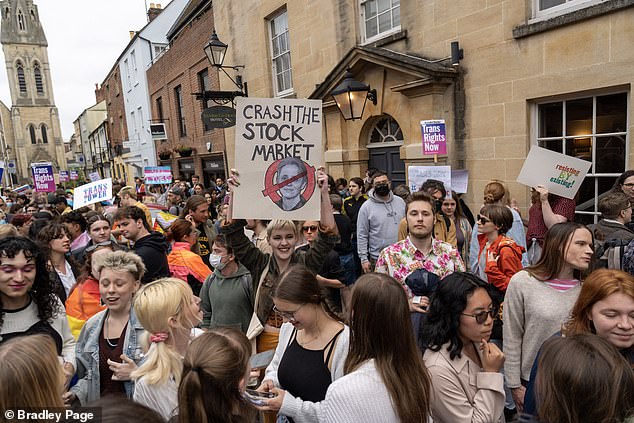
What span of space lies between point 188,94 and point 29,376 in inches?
707

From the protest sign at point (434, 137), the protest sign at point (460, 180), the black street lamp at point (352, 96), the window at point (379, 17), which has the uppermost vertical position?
the window at point (379, 17)

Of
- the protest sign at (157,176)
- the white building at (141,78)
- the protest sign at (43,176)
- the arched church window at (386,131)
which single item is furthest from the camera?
the white building at (141,78)

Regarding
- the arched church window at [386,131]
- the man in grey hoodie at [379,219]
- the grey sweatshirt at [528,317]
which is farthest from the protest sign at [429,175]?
the grey sweatshirt at [528,317]

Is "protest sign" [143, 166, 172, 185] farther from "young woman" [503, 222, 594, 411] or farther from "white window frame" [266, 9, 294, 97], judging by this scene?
"young woman" [503, 222, 594, 411]

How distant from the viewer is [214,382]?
1.52 meters

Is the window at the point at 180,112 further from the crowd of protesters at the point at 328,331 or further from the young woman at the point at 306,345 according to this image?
the young woman at the point at 306,345

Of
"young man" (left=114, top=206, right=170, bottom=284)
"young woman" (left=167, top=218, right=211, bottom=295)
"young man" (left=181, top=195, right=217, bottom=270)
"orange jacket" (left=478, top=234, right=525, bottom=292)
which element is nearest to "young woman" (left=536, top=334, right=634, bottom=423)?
"orange jacket" (left=478, top=234, right=525, bottom=292)

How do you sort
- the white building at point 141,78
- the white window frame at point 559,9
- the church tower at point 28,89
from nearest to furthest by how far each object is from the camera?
the white window frame at point 559,9
the white building at point 141,78
the church tower at point 28,89

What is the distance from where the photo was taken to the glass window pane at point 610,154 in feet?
16.9

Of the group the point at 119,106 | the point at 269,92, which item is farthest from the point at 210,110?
the point at 119,106

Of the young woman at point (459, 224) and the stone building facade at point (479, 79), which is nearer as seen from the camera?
the young woman at point (459, 224)

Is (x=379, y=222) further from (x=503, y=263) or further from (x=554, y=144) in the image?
(x=554, y=144)

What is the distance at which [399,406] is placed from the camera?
1620 mm

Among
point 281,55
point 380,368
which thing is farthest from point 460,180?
point 281,55
